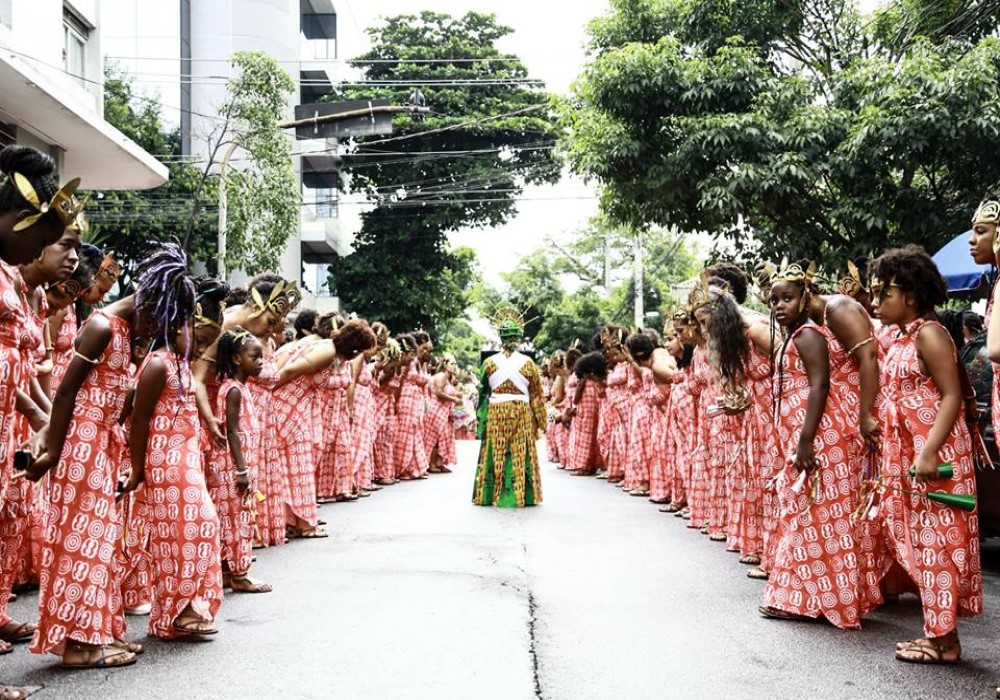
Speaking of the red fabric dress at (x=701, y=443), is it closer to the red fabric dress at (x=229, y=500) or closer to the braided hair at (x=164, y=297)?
the red fabric dress at (x=229, y=500)

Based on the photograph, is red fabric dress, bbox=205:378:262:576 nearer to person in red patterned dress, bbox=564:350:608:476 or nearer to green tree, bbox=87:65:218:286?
person in red patterned dress, bbox=564:350:608:476

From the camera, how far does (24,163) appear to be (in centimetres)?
497

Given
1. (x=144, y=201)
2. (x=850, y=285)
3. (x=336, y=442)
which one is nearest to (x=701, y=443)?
(x=850, y=285)

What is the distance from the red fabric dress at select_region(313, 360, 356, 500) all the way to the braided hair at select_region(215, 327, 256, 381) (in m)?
4.93

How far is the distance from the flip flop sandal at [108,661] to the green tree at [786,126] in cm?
1097

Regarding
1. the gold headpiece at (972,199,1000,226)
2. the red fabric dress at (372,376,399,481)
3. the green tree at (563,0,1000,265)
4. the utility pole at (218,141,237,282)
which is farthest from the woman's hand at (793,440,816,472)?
the utility pole at (218,141,237,282)

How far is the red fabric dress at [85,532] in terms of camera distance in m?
5.02

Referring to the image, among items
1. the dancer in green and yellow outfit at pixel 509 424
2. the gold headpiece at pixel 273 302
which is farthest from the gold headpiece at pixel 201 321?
the dancer in green and yellow outfit at pixel 509 424

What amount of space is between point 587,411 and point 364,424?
17.4 feet

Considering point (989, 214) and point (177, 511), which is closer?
point (989, 214)

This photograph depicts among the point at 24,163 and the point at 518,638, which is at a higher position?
the point at 24,163

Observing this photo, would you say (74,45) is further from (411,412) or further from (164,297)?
(164,297)

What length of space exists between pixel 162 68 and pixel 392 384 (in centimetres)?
2308

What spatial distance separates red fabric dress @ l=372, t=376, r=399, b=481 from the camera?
51.0ft
